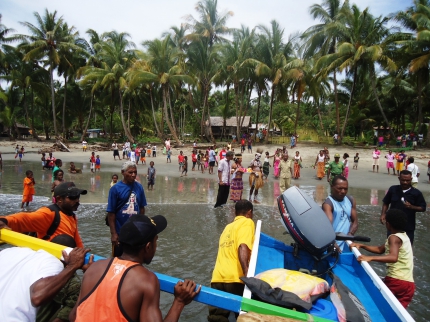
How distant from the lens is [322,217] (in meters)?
3.79

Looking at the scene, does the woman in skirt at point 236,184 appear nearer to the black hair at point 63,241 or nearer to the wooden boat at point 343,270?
the wooden boat at point 343,270

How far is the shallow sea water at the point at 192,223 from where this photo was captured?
541 cm

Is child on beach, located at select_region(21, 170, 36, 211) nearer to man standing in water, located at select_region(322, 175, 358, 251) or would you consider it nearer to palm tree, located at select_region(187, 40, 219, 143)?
man standing in water, located at select_region(322, 175, 358, 251)

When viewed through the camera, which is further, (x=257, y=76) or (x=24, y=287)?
(x=257, y=76)

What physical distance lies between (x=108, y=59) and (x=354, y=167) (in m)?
26.9

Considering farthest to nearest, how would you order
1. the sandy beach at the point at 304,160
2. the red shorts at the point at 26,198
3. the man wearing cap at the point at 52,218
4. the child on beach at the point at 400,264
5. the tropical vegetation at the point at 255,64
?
the tropical vegetation at the point at 255,64, the sandy beach at the point at 304,160, the red shorts at the point at 26,198, the child on beach at the point at 400,264, the man wearing cap at the point at 52,218

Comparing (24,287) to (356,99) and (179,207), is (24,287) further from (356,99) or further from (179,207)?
(356,99)

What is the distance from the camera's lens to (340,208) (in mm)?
4391

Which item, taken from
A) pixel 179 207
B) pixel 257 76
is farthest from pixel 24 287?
pixel 257 76

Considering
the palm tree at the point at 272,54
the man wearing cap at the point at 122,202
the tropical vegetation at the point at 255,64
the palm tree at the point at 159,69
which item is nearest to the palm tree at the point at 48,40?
the tropical vegetation at the point at 255,64

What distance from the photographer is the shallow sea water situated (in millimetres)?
5414

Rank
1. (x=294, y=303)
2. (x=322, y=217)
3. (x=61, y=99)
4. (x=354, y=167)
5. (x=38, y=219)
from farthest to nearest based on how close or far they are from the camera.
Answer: (x=61, y=99) < (x=354, y=167) < (x=322, y=217) < (x=38, y=219) < (x=294, y=303)

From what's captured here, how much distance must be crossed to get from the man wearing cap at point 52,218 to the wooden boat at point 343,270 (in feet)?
6.29

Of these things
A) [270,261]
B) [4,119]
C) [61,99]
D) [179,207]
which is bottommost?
[179,207]
